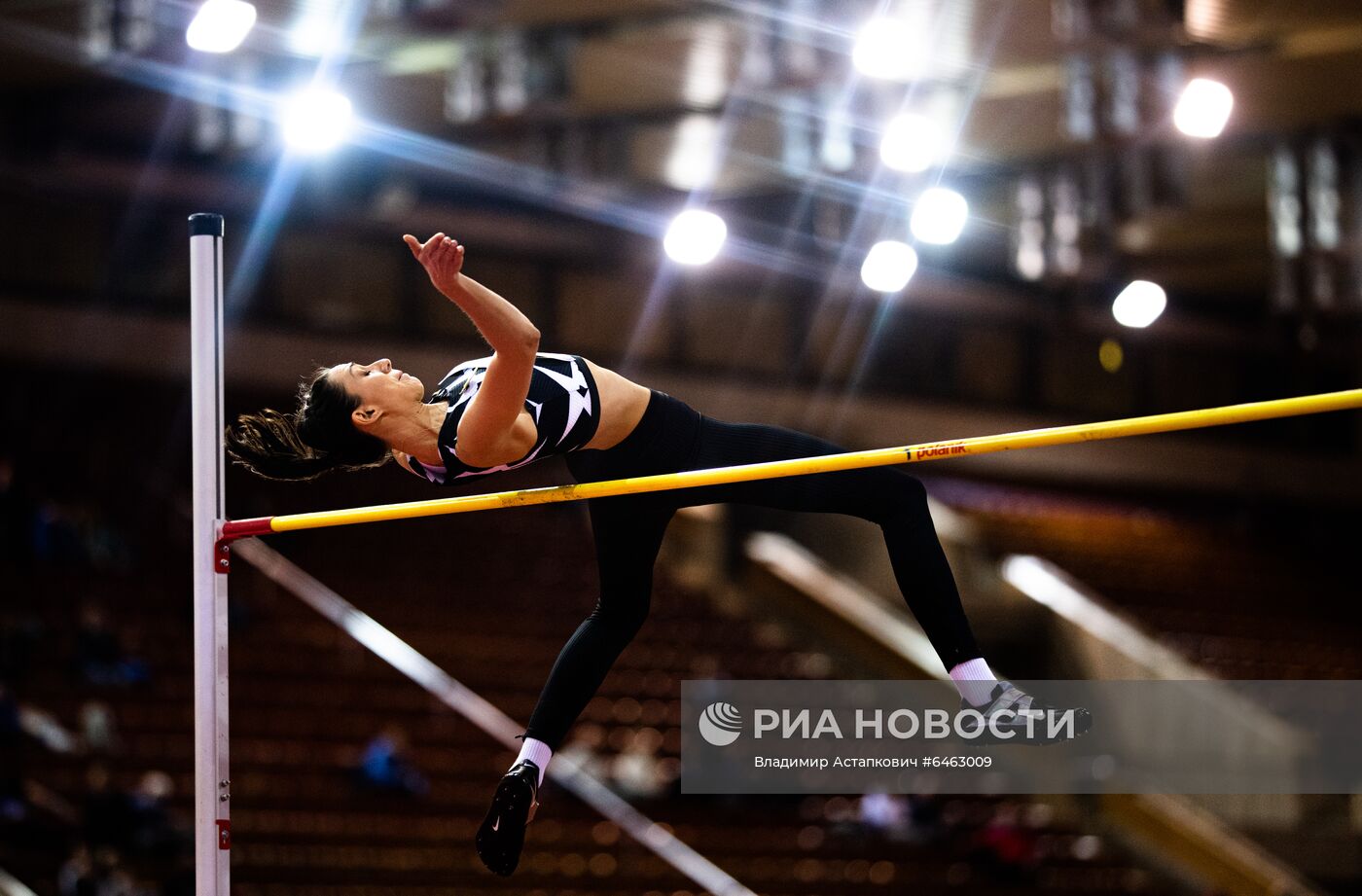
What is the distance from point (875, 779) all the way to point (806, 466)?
18.6 feet

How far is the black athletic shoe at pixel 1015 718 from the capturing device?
Result: 2955mm

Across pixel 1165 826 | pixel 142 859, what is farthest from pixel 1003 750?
pixel 142 859

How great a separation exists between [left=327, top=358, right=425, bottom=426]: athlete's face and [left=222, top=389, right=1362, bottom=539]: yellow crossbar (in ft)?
0.72

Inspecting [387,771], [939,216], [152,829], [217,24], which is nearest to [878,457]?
[217,24]

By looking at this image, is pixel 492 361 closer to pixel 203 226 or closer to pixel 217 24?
pixel 203 226

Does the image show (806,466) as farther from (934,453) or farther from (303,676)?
(303,676)

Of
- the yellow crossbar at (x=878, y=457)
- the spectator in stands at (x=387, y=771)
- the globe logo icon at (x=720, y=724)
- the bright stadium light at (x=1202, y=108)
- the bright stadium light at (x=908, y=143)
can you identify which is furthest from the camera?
the bright stadium light at (x=908, y=143)

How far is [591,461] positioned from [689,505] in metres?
0.21

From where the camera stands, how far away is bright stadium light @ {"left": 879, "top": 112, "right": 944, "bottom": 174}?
7.72m

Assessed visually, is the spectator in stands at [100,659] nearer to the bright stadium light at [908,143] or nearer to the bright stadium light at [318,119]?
the bright stadium light at [318,119]

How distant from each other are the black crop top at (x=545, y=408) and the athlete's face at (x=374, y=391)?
62mm

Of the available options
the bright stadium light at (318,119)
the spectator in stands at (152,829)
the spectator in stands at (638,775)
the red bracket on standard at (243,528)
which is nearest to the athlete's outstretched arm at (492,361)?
the red bracket on standard at (243,528)

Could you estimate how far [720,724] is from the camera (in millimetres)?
4090

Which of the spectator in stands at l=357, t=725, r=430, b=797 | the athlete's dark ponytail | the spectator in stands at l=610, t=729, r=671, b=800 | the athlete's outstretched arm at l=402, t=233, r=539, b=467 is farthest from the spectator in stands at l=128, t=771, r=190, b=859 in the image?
the athlete's outstretched arm at l=402, t=233, r=539, b=467
